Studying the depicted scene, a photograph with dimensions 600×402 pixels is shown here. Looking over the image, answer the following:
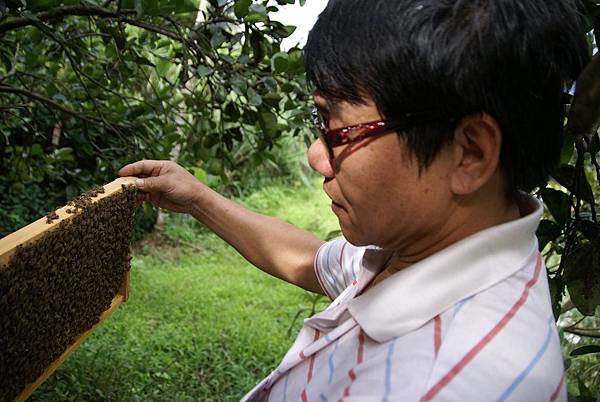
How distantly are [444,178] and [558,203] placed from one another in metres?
0.62

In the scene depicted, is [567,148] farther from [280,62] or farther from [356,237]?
[280,62]

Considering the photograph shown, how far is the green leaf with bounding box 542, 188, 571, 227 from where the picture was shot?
4.32 ft

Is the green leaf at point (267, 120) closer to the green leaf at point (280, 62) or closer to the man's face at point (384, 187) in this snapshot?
the green leaf at point (280, 62)

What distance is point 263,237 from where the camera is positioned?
5.08 ft

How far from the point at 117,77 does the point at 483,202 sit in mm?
1691

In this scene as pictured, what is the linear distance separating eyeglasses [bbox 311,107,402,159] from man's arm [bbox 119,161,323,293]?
0.63 metres

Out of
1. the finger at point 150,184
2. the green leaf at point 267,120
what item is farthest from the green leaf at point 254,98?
the finger at point 150,184

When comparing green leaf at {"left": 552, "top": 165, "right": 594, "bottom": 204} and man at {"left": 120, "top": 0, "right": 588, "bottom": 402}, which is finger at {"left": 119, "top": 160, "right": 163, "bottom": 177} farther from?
green leaf at {"left": 552, "top": 165, "right": 594, "bottom": 204}

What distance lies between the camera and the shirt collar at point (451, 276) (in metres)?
0.82

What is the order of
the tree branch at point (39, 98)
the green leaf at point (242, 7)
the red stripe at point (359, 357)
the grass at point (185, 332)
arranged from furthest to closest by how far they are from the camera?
1. the grass at point (185, 332)
2. the tree branch at point (39, 98)
3. the green leaf at point (242, 7)
4. the red stripe at point (359, 357)

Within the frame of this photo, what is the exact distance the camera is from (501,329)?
0.76 metres

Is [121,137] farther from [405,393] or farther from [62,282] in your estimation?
[405,393]

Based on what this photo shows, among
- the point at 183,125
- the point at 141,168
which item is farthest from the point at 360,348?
the point at 183,125

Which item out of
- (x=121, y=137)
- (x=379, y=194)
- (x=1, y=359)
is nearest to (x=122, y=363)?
(x=121, y=137)
